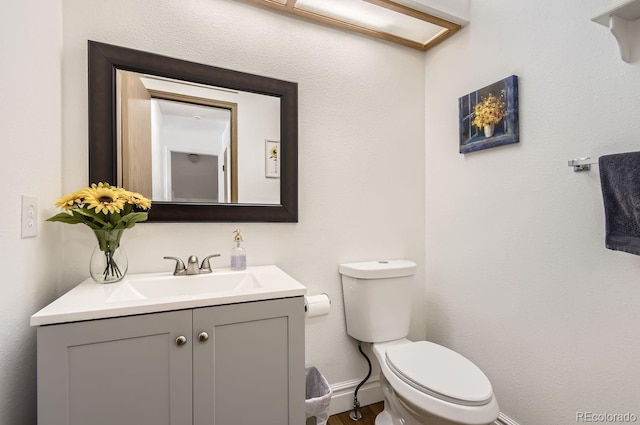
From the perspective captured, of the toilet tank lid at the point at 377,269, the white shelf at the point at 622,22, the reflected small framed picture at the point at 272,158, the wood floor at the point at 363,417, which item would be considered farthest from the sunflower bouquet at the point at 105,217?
the white shelf at the point at 622,22

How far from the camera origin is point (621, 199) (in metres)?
0.96

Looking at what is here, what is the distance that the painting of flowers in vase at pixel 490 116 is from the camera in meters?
1.35

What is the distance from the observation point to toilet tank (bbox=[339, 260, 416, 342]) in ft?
4.97

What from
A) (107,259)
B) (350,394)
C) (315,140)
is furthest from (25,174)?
(350,394)

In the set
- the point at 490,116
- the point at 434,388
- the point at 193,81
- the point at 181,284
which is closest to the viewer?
the point at 434,388

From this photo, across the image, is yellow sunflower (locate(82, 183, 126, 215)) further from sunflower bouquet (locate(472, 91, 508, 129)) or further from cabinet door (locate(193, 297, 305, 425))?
sunflower bouquet (locate(472, 91, 508, 129))

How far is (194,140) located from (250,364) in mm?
976

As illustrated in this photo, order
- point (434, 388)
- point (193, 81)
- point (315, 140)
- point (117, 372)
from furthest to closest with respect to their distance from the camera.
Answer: point (315, 140) < point (193, 81) < point (434, 388) < point (117, 372)

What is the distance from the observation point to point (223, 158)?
140 cm

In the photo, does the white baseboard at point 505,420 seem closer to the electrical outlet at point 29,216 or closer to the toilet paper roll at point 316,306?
the toilet paper roll at point 316,306

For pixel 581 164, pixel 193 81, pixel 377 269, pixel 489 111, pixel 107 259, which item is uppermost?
pixel 193 81

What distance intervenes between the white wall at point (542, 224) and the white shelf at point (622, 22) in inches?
2.0

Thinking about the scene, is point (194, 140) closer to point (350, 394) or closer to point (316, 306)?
point (316, 306)

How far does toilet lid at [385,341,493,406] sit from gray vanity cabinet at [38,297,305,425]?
46 centimetres
